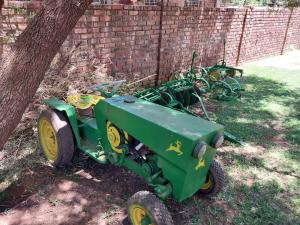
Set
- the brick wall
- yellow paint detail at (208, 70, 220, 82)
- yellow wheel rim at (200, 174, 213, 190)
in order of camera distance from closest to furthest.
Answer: yellow wheel rim at (200, 174, 213, 190), the brick wall, yellow paint detail at (208, 70, 220, 82)

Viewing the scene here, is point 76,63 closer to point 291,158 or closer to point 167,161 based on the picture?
point 167,161

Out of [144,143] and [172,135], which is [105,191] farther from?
[172,135]

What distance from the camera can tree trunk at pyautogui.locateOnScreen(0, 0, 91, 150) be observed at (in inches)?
95.3

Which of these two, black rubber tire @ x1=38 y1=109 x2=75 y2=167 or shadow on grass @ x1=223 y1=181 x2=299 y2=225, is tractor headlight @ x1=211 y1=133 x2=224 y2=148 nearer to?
shadow on grass @ x1=223 y1=181 x2=299 y2=225

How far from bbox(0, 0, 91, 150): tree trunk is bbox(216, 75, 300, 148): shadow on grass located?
3141mm

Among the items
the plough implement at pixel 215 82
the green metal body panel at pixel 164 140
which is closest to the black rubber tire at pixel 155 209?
the green metal body panel at pixel 164 140

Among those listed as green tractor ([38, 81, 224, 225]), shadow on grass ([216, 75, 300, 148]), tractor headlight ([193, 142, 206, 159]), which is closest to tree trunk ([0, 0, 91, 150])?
green tractor ([38, 81, 224, 225])

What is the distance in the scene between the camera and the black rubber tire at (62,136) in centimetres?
331

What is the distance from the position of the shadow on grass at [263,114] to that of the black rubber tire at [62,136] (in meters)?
2.57

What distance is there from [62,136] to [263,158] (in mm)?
2563

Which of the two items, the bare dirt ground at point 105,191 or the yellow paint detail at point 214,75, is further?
the yellow paint detail at point 214,75

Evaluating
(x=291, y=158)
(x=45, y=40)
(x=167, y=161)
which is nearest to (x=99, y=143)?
(x=167, y=161)

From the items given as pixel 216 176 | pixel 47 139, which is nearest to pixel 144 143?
pixel 216 176

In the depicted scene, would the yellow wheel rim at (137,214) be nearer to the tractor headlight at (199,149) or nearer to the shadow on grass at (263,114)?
the tractor headlight at (199,149)
